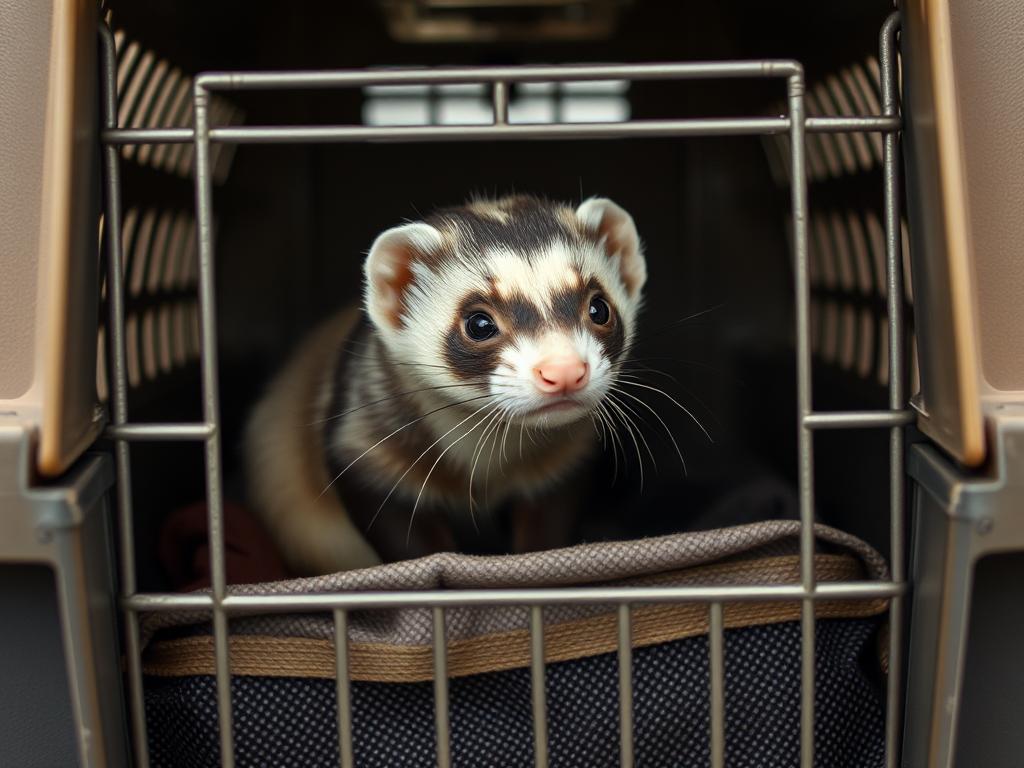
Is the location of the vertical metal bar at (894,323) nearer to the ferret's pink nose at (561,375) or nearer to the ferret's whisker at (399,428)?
the ferret's pink nose at (561,375)

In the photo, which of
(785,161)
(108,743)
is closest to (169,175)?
(108,743)

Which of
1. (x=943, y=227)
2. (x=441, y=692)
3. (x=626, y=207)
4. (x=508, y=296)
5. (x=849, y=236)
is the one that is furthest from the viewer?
(x=626, y=207)

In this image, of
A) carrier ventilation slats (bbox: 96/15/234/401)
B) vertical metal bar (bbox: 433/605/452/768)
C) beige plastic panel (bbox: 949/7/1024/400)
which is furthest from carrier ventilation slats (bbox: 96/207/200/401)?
beige plastic panel (bbox: 949/7/1024/400)

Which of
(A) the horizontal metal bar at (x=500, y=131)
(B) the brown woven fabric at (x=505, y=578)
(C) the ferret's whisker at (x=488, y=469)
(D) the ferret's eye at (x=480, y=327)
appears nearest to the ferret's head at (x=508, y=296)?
(D) the ferret's eye at (x=480, y=327)

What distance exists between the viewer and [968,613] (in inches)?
37.9

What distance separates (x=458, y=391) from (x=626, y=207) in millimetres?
887

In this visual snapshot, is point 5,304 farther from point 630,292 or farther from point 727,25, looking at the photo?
point 727,25

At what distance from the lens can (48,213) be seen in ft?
3.13

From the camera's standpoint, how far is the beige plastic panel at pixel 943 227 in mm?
924

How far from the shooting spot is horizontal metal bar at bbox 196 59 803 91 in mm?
988

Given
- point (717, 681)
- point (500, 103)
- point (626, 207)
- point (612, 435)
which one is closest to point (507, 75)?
point (500, 103)

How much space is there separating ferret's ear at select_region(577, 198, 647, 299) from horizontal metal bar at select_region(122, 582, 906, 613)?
0.63m

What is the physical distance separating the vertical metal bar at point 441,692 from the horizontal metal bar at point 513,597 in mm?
24

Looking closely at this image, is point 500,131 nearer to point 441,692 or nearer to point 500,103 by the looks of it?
point 500,103
